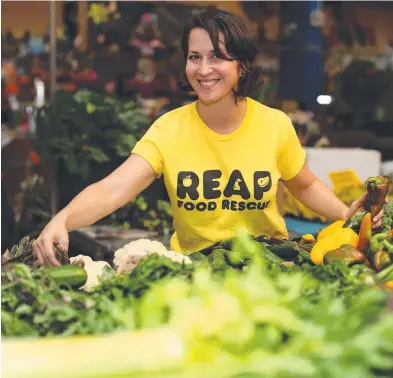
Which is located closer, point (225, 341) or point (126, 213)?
point (225, 341)

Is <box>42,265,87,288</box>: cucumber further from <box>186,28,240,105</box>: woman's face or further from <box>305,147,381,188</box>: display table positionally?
<box>305,147,381,188</box>: display table

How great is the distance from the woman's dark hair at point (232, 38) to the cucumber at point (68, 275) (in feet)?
3.02

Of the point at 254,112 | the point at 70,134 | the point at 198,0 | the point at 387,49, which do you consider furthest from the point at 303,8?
the point at 254,112

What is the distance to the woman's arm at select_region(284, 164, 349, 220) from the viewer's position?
2.80 meters

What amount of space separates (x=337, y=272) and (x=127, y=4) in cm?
489

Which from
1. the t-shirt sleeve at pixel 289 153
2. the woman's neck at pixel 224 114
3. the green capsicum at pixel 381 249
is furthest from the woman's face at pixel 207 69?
the green capsicum at pixel 381 249

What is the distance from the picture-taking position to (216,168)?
263 cm

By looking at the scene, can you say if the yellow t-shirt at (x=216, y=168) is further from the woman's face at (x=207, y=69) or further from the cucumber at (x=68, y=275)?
the cucumber at (x=68, y=275)

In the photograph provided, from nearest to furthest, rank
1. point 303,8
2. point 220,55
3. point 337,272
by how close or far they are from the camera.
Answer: point 337,272 → point 220,55 → point 303,8

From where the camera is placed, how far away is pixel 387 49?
7430 millimetres

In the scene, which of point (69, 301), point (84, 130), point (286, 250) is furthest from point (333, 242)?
point (84, 130)

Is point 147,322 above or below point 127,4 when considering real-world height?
below

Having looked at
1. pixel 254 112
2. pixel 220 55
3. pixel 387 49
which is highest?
pixel 387 49

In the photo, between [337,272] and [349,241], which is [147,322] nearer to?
[337,272]
